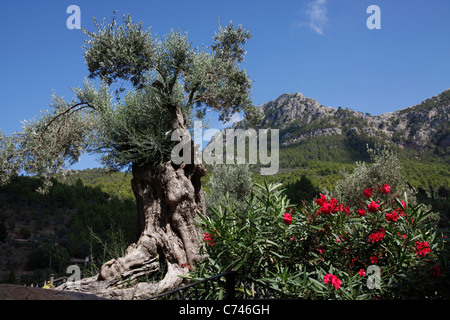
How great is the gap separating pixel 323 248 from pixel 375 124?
101m

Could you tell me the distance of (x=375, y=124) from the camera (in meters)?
92.8

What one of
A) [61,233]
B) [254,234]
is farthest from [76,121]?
[61,233]

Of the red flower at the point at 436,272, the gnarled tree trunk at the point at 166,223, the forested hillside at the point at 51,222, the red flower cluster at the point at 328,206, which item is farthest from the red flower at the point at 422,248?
the forested hillside at the point at 51,222

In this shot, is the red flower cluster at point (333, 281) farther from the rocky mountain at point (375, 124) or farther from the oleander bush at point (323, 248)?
the rocky mountain at point (375, 124)

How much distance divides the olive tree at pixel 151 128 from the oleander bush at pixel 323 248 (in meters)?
3.26

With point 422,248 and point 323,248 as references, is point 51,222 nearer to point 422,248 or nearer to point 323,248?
point 323,248

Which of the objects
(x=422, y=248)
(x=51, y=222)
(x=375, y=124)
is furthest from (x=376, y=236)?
(x=375, y=124)

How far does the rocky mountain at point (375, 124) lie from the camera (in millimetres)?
77000

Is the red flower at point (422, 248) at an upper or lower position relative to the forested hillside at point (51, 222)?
upper

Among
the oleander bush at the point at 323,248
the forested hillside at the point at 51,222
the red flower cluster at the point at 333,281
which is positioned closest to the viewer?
the red flower cluster at the point at 333,281

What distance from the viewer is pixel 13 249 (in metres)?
26.7

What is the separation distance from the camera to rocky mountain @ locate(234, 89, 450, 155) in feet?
253

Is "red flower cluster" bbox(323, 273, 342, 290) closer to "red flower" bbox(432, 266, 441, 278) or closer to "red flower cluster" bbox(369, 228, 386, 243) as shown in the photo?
"red flower cluster" bbox(369, 228, 386, 243)
